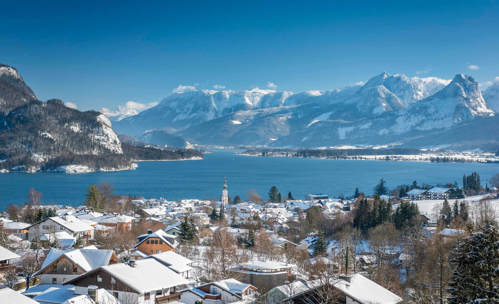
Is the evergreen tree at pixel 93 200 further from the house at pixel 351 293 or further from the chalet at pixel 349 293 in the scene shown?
the house at pixel 351 293

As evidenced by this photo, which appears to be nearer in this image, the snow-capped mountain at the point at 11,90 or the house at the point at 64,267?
the house at the point at 64,267

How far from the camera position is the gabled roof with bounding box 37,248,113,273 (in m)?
19.3

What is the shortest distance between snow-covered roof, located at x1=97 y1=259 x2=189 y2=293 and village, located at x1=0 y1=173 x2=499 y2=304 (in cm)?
4

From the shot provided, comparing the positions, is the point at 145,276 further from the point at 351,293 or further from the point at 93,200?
the point at 93,200

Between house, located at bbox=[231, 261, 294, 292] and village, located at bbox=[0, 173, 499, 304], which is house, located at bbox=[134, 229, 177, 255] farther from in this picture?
house, located at bbox=[231, 261, 294, 292]

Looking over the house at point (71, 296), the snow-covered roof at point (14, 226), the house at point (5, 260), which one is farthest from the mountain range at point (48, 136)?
the house at point (71, 296)

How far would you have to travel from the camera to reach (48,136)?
146250 mm

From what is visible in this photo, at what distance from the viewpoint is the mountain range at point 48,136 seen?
133125 millimetres

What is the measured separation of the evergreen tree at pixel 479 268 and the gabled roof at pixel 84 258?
563 inches

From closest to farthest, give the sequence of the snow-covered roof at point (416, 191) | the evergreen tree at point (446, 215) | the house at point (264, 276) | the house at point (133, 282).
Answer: the house at point (133, 282) < the house at point (264, 276) < the evergreen tree at point (446, 215) < the snow-covered roof at point (416, 191)

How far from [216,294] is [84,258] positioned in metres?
5.85

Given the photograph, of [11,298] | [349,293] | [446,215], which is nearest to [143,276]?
[11,298]

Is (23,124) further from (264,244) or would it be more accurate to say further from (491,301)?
(491,301)

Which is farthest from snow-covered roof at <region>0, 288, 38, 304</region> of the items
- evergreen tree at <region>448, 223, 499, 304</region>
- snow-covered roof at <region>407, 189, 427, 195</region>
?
snow-covered roof at <region>407, 189, 427, 195</region>
